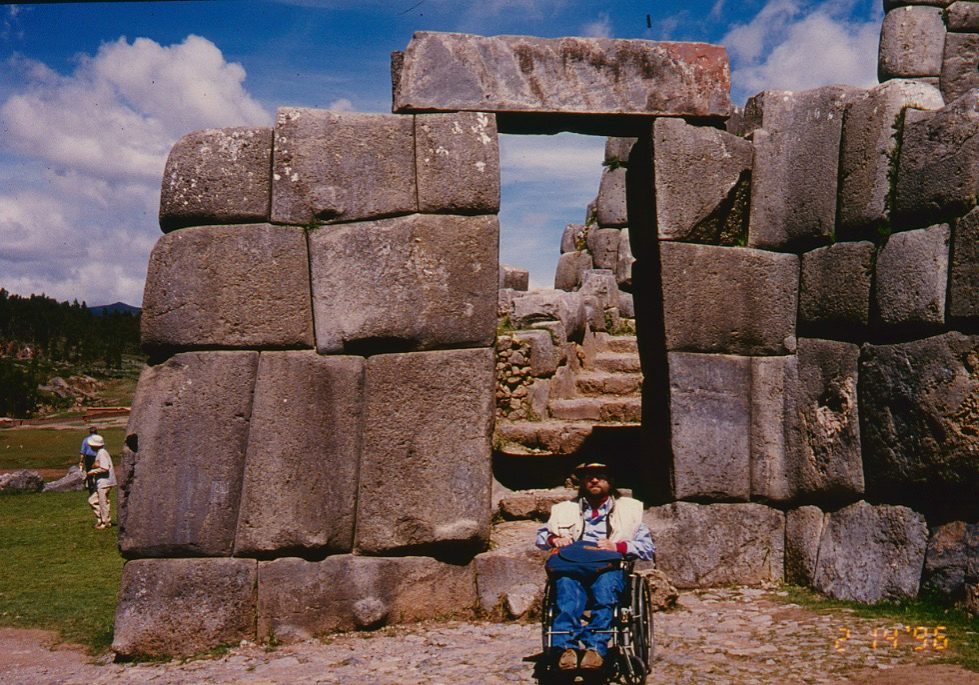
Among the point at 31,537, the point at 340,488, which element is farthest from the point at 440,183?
the point at 31,537

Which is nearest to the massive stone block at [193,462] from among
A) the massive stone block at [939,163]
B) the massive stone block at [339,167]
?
the massive stone block at [339,167]

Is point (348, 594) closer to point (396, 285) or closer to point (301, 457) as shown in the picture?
point (301, 457)

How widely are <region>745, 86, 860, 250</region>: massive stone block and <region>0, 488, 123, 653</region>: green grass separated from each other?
17.9 ft

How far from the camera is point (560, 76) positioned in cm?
659

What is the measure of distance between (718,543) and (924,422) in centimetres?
164

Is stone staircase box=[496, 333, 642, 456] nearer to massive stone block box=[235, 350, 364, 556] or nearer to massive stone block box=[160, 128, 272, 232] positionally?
massive stone block box=[235, 350, 364, 556]

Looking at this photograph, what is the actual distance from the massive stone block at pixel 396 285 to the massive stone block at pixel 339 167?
0.41 ft

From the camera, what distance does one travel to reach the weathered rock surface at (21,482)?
16.5 meters

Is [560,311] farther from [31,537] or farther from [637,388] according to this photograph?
[31,537]

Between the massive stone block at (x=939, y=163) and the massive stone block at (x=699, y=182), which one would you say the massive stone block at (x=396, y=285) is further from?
the massive stone block at (x=939, y=163)

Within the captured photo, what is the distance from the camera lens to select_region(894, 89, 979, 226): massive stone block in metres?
5.61

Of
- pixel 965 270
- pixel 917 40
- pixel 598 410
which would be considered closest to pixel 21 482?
pixel 598 410

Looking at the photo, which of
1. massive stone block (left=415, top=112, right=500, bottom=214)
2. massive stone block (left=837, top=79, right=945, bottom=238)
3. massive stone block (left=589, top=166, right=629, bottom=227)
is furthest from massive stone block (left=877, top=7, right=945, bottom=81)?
massive stone block (left=415, top=112, right=500, bottom=214)

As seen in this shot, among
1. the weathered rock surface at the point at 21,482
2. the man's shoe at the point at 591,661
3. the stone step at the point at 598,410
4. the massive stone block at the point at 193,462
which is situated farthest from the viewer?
the weathered rock surface at the point at 21,482
